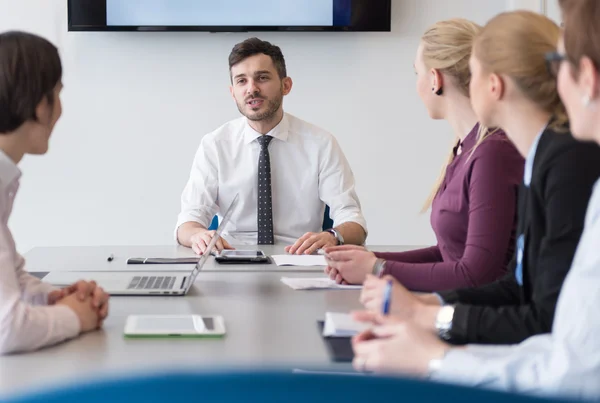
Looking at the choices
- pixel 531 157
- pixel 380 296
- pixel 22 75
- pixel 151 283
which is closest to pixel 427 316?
pixel 380 296

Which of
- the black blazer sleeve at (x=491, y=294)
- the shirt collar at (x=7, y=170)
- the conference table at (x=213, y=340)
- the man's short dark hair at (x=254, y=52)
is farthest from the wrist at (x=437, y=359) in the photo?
the man's short dark hair at (x=254, y=52)

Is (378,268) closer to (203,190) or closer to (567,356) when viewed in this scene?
(567,356)

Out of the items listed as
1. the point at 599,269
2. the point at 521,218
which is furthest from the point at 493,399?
the point at 521,218

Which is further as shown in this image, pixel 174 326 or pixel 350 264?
pixel 350 264

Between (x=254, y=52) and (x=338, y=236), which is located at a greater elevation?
(x=254, y=52)

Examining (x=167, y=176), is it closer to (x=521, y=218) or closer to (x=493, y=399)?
(x=521, y=218)

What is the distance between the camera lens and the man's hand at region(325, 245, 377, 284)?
2.20 m

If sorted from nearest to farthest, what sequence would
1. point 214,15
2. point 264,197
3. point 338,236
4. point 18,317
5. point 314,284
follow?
1. point 18,317
2. point 314,284
3. point 338,236
4. point 264,197
5. point 214,15

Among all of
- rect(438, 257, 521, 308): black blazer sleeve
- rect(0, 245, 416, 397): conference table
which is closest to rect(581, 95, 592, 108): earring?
rect(0, 245, 416, 397): conference table

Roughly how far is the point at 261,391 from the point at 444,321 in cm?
114

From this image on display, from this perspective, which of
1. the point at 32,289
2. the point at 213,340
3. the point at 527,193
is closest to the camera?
the point at 213,340

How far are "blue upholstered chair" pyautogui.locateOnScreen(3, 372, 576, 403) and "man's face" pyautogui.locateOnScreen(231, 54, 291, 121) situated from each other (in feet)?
9.92

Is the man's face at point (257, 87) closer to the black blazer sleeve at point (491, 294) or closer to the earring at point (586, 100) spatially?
the black blazer sleeve at point (491, 294)

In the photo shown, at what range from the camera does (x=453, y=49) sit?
2346mm
